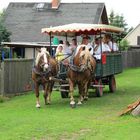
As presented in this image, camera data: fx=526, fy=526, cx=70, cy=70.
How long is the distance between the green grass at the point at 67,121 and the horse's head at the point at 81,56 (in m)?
1.37

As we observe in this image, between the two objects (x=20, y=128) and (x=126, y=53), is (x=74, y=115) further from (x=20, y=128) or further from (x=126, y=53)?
(x=126, y=53)

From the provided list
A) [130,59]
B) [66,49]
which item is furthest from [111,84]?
[130,59]

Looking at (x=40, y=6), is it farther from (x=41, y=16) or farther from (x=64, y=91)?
(x=64, y=91)

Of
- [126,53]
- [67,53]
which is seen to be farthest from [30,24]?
[67,53]

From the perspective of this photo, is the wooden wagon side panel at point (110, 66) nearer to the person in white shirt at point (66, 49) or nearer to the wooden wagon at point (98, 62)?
the wooden wagon at point (98, 62)

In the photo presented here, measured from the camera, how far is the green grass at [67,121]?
35.6 feet

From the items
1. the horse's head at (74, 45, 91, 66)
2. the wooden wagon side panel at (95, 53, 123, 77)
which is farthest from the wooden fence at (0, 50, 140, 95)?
the horse's head at (74, 45, 91, 66)

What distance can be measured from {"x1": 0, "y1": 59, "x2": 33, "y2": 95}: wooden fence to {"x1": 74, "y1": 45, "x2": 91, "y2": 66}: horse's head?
4247mm

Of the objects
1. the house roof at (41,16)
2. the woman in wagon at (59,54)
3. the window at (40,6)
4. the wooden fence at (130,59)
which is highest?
the window at (40,6)

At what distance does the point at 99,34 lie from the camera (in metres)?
19.8

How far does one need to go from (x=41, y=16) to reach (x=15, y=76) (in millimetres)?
34352

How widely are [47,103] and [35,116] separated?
310cm

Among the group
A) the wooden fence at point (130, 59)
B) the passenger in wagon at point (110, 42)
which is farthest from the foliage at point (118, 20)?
the passenger in wagon at point (110, 42)

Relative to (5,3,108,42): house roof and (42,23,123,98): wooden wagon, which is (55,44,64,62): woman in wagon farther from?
(5,3,108,42): house roof
